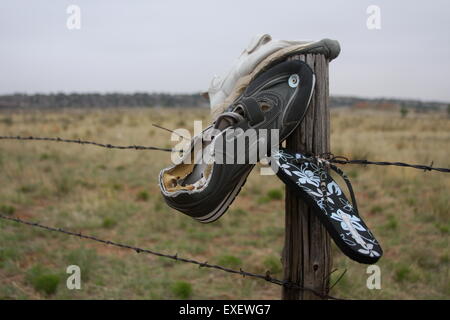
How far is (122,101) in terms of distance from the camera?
45.6 m

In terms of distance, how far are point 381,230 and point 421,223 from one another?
663 millimetres

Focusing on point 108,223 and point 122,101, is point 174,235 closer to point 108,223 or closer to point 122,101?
point 108,223

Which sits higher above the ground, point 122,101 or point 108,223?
point 122,101

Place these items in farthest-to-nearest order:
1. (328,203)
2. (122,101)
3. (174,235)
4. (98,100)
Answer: (122,101) < (98,100) < (174,235) < (328,203)

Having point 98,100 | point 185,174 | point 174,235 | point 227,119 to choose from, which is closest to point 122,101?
point 98,100

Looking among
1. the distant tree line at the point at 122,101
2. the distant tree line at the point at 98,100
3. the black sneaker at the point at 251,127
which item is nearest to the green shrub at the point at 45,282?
the black sneaker at the point at 251,127

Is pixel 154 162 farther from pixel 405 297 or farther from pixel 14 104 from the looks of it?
pixel 14 104

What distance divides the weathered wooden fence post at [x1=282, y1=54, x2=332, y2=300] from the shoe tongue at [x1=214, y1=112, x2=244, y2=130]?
27cm

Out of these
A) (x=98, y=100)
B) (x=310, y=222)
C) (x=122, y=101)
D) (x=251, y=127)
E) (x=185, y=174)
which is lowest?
(x=310, y=222)

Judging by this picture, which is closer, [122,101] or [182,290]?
[182,290]

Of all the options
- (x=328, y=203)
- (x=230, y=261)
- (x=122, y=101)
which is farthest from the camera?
(x=122, y=101)

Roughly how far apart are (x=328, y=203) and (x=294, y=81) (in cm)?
50

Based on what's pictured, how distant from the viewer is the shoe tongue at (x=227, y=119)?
1562 mm
